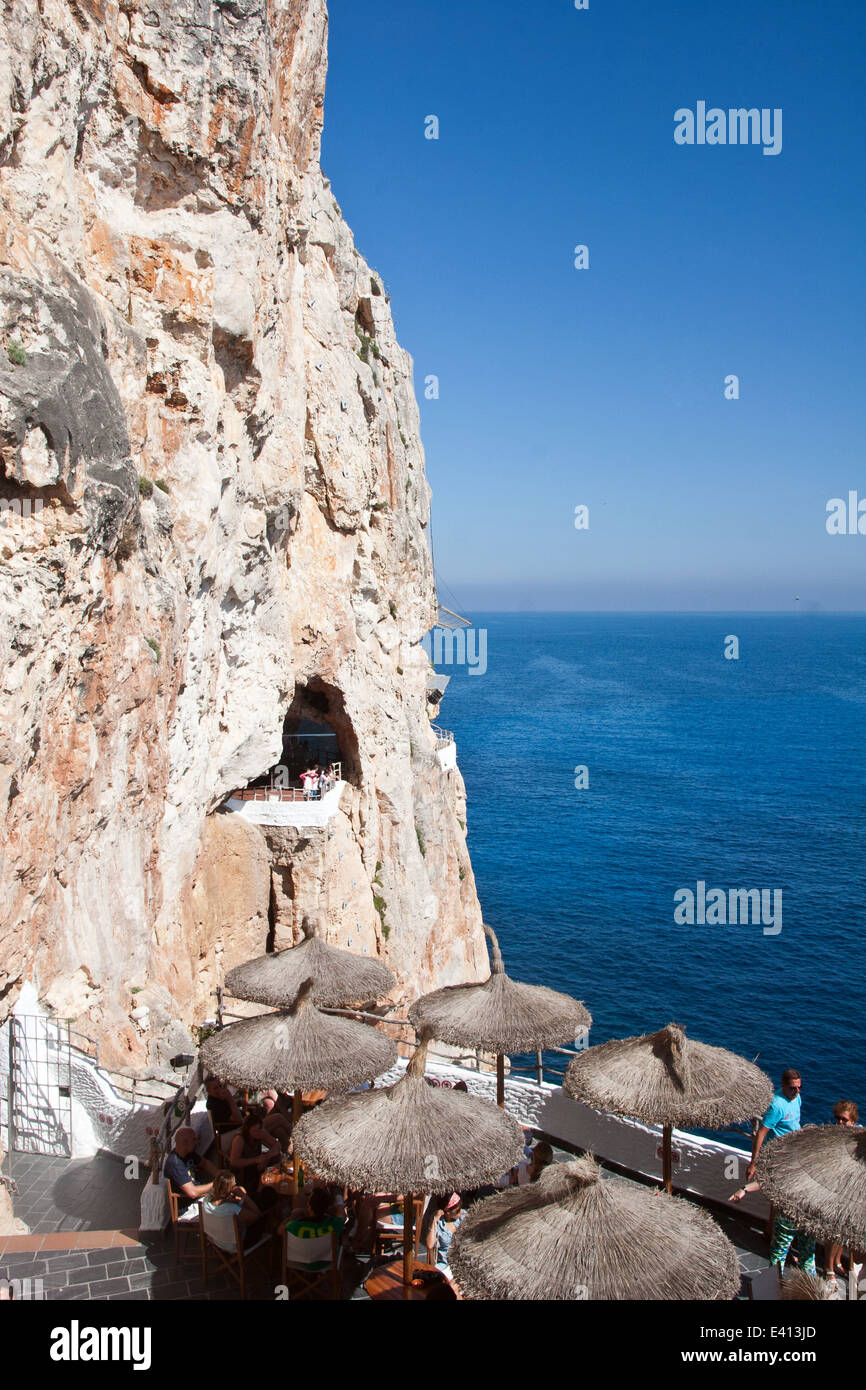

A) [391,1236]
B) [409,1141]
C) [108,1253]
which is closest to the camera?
[409,1141]

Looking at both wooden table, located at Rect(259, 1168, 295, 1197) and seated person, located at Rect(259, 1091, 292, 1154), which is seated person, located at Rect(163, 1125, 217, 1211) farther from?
seated person, located at Rect(259, 1091, 292, 1154)

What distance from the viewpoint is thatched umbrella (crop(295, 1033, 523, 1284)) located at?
7184mm

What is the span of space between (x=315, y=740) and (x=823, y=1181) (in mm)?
21329

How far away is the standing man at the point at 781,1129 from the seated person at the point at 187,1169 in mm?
4685

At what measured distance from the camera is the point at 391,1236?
837 centimetres

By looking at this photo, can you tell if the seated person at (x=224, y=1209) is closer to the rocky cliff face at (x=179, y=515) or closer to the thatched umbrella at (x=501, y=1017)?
the thatched umbrella at (x=501, y=1017)

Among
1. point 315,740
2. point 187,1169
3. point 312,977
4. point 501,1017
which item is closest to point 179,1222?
point 187,1169

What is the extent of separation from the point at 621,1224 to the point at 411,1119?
1.90 metres

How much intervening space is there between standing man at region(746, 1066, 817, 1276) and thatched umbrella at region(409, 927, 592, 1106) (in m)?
2.15

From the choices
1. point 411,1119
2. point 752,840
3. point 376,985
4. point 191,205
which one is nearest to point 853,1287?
point 411,1119

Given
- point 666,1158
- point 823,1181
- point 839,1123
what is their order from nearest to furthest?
point 823,1181
point 839,1123
point 666,1158

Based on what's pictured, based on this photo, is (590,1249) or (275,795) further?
(275,795)

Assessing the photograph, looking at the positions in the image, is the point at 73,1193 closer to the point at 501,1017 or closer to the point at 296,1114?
the point at 296,1114

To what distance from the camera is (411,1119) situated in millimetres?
7531
